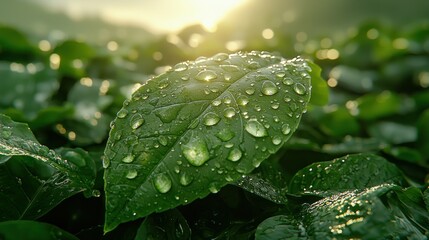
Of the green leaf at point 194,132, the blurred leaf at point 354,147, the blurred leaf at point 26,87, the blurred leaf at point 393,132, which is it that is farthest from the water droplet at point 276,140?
the blurred leaf at point 393,132

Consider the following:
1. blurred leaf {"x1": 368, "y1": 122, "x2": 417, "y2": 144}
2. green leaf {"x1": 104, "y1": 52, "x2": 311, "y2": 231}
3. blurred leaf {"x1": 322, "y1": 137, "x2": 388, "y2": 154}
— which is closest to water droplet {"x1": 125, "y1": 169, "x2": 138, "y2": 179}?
green leaf {"x1": 104, "y1": 52, "x2": 311, "y2": 231}

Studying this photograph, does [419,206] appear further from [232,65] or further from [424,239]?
[232,65]

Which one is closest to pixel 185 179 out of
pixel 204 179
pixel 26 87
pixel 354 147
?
pixel 204 179

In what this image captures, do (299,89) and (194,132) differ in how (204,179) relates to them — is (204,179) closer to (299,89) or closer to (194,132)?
(194,132)

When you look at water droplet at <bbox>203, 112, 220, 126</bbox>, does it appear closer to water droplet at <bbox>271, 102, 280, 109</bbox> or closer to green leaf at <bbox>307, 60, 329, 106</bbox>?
water droplet at <bbox>271, 102, 280, 109</bbox>

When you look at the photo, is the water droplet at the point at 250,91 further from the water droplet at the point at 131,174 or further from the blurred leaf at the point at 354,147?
the blurred leaf at the point at 354,147
